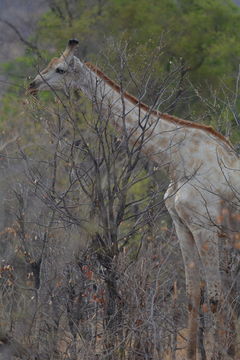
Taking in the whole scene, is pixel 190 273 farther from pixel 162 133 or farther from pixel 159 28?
pixel 159 28

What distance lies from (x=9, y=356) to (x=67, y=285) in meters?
1.06

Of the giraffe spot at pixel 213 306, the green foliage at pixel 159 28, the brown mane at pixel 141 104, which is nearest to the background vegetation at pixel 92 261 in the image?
the brown mane at pixel 141 104

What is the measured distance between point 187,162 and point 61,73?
1324 millimetres

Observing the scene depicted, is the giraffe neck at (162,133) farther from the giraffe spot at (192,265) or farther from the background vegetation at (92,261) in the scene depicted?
the giraffe spot at (192,265)

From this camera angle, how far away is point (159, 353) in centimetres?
670

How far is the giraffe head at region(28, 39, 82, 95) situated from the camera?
788 centimetres

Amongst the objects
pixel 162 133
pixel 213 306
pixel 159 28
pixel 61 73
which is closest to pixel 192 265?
pixel 213 306

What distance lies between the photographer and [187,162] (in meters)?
8.09

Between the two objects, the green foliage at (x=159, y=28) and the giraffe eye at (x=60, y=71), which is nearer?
the giraffe eye at (x=60, y=71)

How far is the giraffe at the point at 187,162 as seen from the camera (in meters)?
7.84

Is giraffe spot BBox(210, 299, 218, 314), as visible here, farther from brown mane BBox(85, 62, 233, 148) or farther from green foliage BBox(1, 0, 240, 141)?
green foliage BBox(1, 0, 240, 141)

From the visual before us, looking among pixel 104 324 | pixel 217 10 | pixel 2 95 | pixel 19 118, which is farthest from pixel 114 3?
pixel 104 324

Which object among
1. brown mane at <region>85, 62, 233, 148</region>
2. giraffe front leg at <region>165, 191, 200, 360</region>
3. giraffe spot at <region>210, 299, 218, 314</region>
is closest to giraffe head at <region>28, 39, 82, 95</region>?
brown mane at <region>85, 62, 233, 148</region>

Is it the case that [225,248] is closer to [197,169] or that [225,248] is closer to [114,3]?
[197,169]
